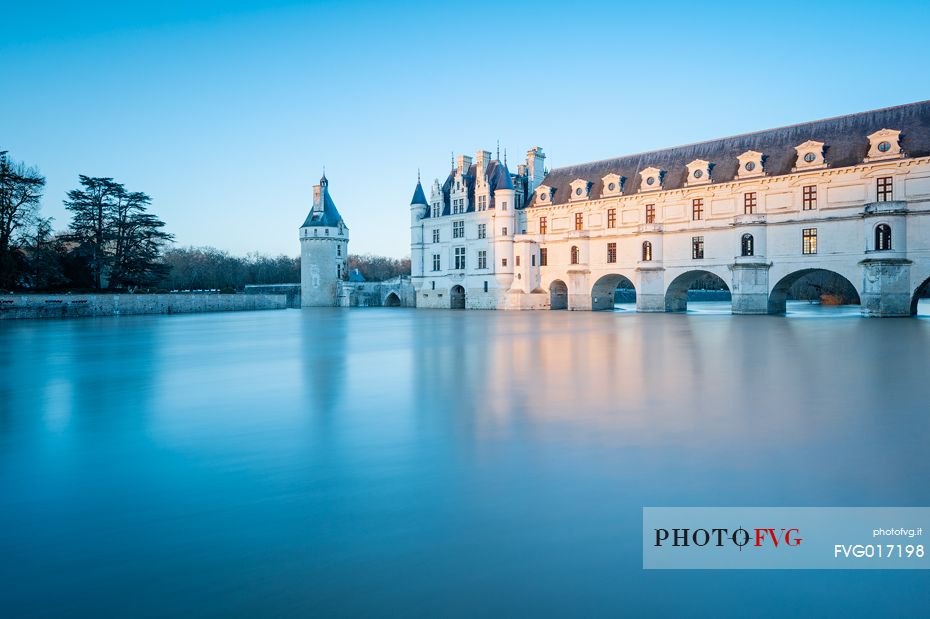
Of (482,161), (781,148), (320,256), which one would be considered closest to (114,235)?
(320,256)

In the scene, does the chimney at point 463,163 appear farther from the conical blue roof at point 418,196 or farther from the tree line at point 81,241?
the tree line at point 81,241

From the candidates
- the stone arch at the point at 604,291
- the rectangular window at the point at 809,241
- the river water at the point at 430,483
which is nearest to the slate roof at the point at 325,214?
the stone arch at the point at 604,291

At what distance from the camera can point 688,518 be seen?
4379mm

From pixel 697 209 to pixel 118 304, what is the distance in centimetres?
4172

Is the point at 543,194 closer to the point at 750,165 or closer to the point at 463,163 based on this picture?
the point at 463,163

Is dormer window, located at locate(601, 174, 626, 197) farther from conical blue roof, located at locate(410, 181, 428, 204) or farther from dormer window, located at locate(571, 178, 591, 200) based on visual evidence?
conical blue roof, located at locate(410, 181, 428, 204)

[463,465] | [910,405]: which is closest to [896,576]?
[463,465]

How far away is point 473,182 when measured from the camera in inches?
2018

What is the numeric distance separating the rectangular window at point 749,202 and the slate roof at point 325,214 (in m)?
45.5

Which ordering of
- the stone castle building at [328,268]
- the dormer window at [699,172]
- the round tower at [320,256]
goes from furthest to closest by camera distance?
the round tower at [320,256]
the stone castle building at [328,268]
the dormer window at [699,172]

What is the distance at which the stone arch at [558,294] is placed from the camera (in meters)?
46.0

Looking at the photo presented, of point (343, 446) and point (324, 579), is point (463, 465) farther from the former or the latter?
point (324, 579)

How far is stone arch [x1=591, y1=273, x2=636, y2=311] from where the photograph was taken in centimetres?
4300

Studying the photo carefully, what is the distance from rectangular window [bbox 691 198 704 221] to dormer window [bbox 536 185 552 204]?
39.8 ft
